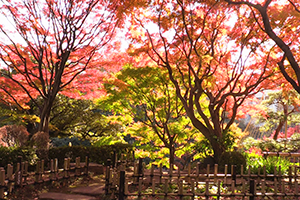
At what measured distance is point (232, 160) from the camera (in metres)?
9.31

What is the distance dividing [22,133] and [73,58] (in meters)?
3.73

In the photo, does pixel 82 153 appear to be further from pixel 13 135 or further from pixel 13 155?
pixel 13 135

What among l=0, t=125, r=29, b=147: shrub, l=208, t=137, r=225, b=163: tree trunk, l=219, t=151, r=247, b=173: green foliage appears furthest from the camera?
l=0, t=125, r=29, b=147: shrub

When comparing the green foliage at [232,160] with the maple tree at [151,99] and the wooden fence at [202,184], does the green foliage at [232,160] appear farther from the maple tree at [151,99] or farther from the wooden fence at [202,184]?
the maple tree at [151,99]

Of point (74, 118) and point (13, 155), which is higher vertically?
point (74, 118)

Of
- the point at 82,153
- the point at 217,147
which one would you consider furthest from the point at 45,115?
the point at 217,147

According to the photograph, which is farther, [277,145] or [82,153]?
[277,145]

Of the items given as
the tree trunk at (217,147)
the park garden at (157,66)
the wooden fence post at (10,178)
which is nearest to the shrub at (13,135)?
the park garden at (157,66)

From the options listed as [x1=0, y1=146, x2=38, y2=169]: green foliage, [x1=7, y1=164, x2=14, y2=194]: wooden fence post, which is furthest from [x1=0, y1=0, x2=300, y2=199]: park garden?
[x1=7, y1=164, x2=14, y2=194]: wooden fence post

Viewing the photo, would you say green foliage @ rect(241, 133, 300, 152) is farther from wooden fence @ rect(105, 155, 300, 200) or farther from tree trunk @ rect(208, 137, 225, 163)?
wooden fence @ rect(105, 155, 300, 200)

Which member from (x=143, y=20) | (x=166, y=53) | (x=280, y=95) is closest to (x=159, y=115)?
(x=166, y=53)

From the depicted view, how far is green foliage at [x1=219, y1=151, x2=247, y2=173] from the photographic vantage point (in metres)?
9.22

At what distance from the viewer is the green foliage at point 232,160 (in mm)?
9216

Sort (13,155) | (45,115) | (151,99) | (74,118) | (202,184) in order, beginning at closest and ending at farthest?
(202,184), (13,155), (45,115), (151,99), (74,118)
